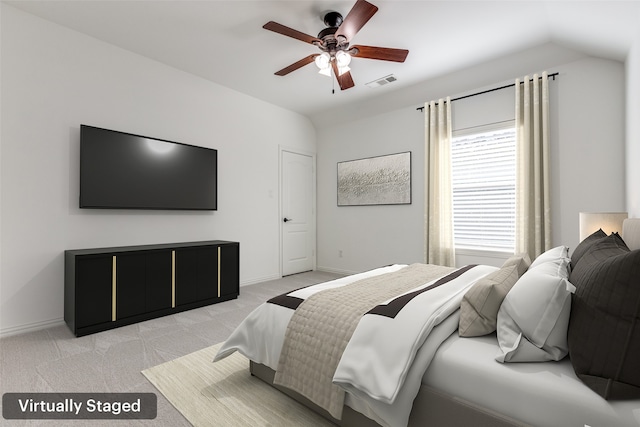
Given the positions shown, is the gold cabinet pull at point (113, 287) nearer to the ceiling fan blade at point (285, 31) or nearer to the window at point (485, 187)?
the ceiling fan blade at point (285, 31)

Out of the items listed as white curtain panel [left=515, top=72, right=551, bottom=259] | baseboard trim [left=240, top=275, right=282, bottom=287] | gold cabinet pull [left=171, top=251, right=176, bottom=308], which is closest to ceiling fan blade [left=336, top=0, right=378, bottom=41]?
white curtain panel [left=515, top=72, right=551, bottom=259]

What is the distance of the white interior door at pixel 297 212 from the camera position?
5238mm

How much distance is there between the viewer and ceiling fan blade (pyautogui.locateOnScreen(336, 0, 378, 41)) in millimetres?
2135

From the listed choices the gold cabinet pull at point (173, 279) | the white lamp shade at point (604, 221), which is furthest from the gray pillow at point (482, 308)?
the gold cabinet pull at point (173, 279)

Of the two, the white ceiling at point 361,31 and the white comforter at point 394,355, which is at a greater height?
the white ceiling at point 361,31

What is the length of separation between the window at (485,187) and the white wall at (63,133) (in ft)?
10.7

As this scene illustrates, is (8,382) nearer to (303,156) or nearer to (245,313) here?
(245,313)

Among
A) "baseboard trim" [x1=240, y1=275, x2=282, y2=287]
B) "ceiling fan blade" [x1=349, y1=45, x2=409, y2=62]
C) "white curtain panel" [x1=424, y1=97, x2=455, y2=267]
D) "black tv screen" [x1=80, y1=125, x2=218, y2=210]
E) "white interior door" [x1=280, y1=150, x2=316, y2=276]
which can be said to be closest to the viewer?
"ceiling fan blade" [x1=349, y1=45, x2=409, y2=62]

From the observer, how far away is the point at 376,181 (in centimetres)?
490

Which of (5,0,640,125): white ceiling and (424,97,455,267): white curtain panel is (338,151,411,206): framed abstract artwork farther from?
(5,0,640,125): white ceiling

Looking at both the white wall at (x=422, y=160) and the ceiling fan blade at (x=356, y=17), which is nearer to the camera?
the ceiling fan blade at (x=356, y=17)

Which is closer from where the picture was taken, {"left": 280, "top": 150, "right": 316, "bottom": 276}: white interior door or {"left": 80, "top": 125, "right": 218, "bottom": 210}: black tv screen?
{"left": 80, "top": 125, "right": 218, "bottom": 210}: black tv screen

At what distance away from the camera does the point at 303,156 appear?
5.58 metres

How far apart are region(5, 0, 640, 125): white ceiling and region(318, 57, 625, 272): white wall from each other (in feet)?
1.05
